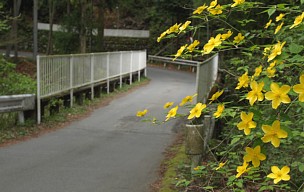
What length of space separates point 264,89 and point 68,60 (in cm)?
1006

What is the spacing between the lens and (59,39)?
106ft

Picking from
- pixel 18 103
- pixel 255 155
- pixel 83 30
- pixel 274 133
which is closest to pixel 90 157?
pixel 18 103

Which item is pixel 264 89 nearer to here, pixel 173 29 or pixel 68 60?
pixel 173 29

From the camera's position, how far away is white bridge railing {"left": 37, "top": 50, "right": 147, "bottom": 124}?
32.5 feet

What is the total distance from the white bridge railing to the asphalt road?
3.86 feet

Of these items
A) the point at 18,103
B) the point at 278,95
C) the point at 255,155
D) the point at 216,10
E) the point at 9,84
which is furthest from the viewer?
the point at 9,84

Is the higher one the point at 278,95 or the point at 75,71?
the point at 278,95

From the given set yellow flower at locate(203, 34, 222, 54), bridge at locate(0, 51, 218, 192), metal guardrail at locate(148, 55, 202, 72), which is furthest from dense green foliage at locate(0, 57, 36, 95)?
metal guardrail at locate(148, 55, 202, 72)

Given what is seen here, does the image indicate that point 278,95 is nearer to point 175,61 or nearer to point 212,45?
point 212,45

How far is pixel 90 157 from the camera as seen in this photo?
718 cm

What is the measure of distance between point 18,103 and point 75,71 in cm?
340

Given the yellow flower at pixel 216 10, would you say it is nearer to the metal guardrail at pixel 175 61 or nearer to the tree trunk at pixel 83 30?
the tree trunk at pixel 83 30

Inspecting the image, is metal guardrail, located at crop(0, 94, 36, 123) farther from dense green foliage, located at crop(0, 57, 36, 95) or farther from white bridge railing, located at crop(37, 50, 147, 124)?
dense green foliage, located at crop(0, 57, 36, 95)

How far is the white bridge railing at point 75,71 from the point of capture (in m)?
9.91
